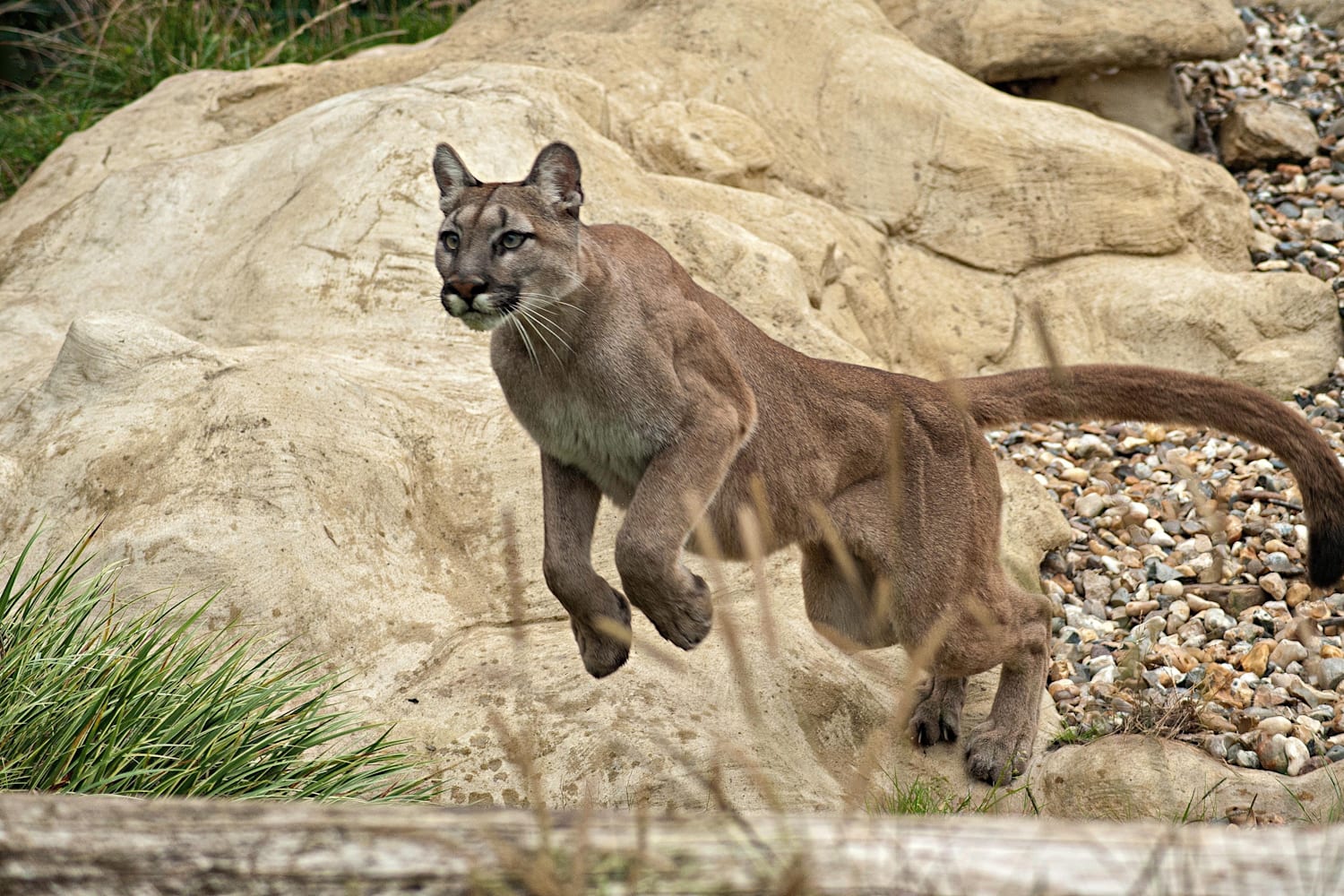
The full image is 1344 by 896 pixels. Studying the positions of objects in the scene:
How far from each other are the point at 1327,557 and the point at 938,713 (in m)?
1.70

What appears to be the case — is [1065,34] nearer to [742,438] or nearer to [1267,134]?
[1267,134]

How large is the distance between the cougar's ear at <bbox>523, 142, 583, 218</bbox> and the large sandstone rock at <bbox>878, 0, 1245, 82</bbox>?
20.0ft

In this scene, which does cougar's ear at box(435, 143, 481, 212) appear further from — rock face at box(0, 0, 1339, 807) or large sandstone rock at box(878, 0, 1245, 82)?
large sandstone rock at box(878, 0, 1245, 82)

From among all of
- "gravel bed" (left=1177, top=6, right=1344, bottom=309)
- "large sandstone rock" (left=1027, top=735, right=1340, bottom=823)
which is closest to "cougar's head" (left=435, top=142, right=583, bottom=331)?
"large sandstone rock" (left=1027, top=735, right=1340, bottom=823)

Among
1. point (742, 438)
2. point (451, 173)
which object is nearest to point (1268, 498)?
point (742, 438)

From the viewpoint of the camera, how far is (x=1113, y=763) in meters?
5.01

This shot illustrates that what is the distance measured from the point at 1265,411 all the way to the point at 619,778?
2591 mm

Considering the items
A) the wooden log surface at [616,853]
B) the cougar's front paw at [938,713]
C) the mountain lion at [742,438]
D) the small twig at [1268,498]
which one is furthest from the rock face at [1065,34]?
the wooden log surface at [616,853]

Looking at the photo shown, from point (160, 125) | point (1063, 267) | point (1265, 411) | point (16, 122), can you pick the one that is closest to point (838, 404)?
point (1265, 411)

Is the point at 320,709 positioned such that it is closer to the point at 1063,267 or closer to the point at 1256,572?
the point at 1256,572

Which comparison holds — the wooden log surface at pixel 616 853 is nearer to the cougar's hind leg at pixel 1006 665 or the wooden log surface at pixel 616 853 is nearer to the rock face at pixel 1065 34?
the cougar's hind leg at pixel 1006 665

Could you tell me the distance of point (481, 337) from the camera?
6.68m

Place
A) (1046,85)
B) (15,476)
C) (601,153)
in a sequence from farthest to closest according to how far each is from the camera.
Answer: (1046,85)
(601,153)
(15,476)

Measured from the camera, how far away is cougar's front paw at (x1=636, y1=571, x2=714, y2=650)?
13.7ft
